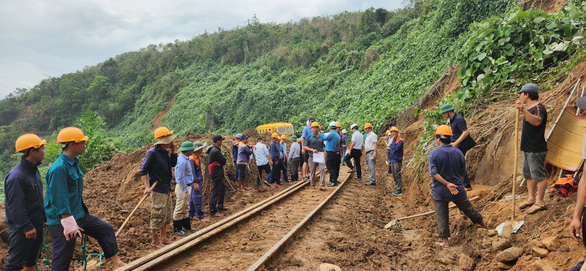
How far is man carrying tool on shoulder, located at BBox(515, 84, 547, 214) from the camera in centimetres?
432

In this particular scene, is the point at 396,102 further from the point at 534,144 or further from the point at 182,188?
the point at 182,188

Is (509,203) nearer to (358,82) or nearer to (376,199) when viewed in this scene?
(376,199)

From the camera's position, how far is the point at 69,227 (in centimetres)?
359

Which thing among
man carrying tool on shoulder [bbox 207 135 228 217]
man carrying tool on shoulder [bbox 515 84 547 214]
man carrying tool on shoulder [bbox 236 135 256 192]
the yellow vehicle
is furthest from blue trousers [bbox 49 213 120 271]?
the yellow vehicle

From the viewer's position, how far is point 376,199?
866cm

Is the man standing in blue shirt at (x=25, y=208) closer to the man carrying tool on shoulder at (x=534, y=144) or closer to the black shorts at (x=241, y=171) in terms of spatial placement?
the man carrying tool on shoulder at (x=534, y=144)

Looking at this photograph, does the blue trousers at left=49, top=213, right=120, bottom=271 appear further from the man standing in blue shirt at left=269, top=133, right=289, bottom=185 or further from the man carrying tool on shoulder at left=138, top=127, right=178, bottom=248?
the man standing in blue shirt at left=269, top=133, right=289, bottom=185

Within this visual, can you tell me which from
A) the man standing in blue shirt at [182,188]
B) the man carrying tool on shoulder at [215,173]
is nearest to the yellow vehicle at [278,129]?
the man carrying tool on shoulder at [215,173]

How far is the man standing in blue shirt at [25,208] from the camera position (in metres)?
3.54

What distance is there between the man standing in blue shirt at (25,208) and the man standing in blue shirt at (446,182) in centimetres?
500

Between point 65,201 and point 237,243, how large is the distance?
8.30 feet

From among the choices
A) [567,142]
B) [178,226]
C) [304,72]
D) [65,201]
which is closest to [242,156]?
[178,226]

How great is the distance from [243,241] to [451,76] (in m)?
12.6

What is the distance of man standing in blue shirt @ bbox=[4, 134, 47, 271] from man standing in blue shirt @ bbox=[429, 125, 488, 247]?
5.00 m
